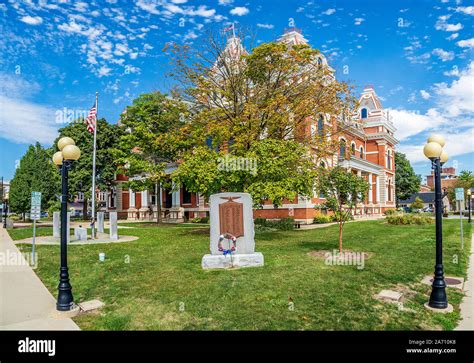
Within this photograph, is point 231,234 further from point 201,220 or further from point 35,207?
point 201,220

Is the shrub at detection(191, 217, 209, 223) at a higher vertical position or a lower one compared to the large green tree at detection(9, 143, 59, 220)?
lower

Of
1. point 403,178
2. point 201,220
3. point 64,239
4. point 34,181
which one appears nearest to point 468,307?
point 64,239

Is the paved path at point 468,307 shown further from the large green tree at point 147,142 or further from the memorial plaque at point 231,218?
the large green tree at point 147,142

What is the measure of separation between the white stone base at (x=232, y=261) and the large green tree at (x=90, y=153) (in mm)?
31482

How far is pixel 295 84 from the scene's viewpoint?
22.1 metres

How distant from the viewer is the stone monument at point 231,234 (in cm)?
1155

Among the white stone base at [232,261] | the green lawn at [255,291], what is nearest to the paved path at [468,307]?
the green lawn at [255,291]

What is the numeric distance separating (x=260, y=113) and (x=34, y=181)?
3089 cm

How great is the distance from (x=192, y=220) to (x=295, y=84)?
2077 cm

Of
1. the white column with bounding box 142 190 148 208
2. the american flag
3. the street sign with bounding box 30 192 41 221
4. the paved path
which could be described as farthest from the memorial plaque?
the white column with bounding box 142 190 148 208

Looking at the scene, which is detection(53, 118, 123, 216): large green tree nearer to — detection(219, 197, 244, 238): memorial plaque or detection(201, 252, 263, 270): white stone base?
detection(219, 197, 244, 238): memorial plaque

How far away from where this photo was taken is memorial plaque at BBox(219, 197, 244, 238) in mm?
11906

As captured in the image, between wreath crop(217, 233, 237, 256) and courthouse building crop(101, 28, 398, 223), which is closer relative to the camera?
wreath crop(217, 233, 237, 256)
